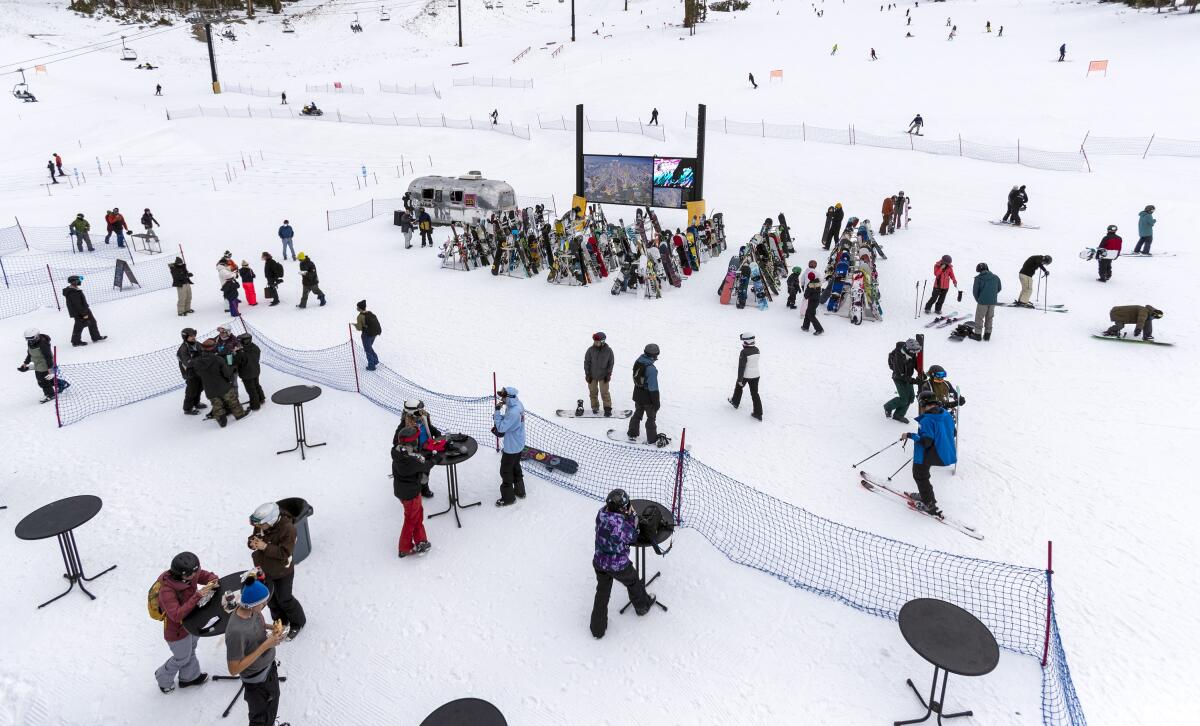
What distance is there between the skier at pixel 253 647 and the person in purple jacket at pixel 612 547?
2.90 meters

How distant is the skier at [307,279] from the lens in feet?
54.5

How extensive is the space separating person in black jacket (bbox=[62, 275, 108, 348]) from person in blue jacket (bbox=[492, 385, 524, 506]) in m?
11.5

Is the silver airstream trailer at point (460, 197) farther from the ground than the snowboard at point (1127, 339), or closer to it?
farther from the ground

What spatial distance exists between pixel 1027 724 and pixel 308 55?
77637mm

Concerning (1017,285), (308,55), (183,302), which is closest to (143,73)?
(308,55)

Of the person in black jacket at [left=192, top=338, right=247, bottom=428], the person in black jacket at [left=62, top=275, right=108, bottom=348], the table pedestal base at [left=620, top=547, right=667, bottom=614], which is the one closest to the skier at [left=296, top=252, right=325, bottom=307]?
the person in black jacket at [left=62, top=275, right=108, bottom=348]

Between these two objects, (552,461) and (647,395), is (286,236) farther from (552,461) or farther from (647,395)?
(647,395)

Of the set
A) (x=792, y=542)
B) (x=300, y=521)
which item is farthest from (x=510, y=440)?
(x=792, y=542)

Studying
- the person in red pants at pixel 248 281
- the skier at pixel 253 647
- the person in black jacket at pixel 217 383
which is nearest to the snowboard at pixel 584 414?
the person in black jacket at pixel 217 383

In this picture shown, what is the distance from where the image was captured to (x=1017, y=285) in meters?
17.2

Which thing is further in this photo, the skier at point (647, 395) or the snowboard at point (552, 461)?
the skier at point (647, 395)

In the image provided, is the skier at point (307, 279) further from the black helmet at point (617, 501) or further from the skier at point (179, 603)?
the black helmet at point (617, 501)

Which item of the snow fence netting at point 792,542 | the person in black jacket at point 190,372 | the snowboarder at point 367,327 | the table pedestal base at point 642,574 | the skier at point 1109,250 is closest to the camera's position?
the snow fence netting at point 792,542

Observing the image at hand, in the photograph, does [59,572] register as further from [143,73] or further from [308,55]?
[308,55]
